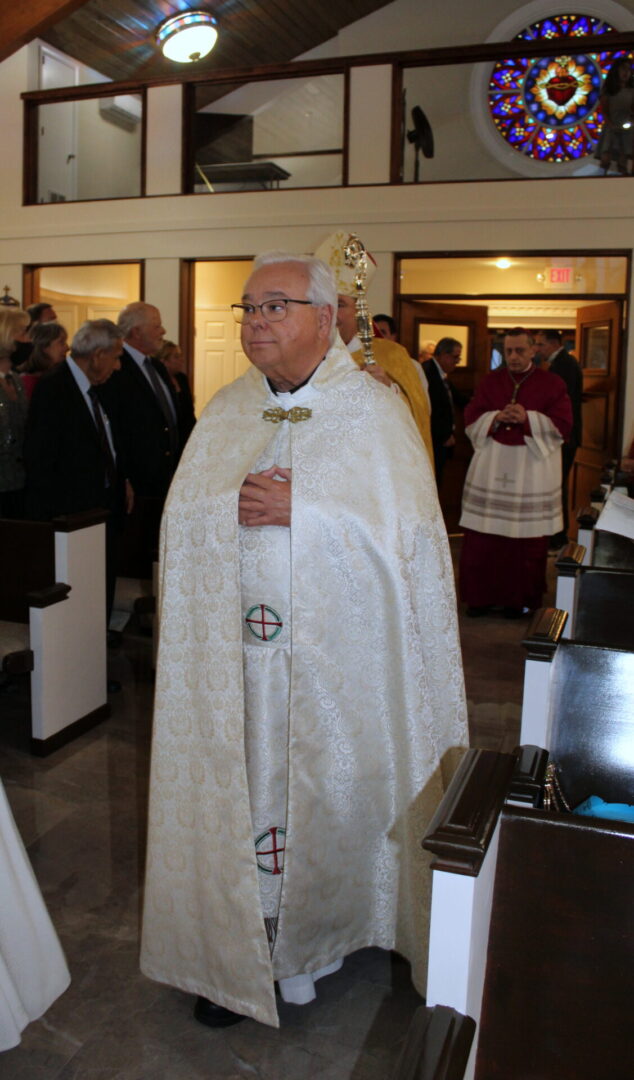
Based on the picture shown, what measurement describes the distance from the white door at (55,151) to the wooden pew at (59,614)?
6.73m

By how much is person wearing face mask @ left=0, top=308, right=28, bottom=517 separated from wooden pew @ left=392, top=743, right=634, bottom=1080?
3.32 metres

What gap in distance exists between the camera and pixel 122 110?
9.50 meters

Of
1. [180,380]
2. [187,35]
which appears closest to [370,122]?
[187,35]

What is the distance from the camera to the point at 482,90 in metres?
9.70

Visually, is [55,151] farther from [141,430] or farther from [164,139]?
[141,430]

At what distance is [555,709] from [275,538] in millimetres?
740

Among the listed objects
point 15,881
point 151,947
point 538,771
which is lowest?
point 151,947

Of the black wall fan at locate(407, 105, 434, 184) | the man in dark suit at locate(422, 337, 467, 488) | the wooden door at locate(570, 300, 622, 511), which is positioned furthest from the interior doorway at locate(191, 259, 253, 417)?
the wooden door at locate(570, 300, 622, 511)

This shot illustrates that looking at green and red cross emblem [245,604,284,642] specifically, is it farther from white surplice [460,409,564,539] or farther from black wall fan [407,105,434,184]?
black wall fan [407,105,434,184]

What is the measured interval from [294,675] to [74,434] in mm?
2359

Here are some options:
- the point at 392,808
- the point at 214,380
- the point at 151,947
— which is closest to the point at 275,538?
the point at 392,808

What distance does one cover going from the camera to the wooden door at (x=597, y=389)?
812cm

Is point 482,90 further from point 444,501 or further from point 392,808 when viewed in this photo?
point 392,808

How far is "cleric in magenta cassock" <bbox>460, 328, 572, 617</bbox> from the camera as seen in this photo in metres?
5.77
